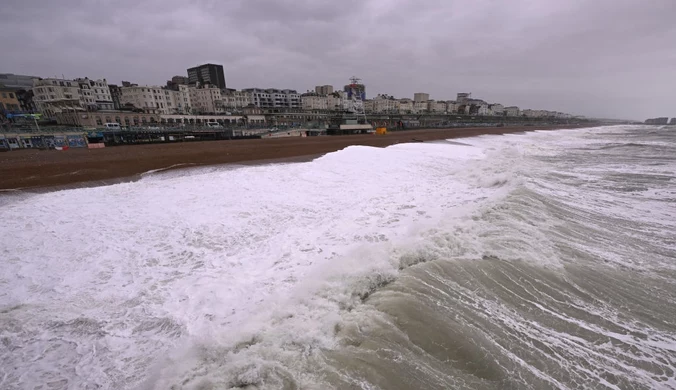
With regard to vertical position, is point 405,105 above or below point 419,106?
above

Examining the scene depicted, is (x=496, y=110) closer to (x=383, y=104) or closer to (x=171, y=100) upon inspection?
(x=383, y=104)

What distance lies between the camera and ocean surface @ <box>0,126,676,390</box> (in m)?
2.70

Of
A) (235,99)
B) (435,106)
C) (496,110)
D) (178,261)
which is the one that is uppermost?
(235,99)

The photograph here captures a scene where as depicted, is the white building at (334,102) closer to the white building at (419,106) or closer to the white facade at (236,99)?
the white facade at (236,99)

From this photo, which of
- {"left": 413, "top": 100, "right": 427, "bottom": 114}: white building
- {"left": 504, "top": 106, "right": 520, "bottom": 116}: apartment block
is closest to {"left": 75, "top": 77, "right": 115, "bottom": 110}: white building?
{"left": 413, "top": 100, "right": 427, "bottom": 114}: white building

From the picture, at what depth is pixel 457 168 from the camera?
13547mm

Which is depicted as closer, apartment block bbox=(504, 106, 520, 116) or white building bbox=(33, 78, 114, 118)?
white building bbox=(33, 78, 114, 118)

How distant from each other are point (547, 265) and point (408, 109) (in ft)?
490

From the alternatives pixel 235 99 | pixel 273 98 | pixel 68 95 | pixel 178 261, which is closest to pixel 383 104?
pixel 273 98

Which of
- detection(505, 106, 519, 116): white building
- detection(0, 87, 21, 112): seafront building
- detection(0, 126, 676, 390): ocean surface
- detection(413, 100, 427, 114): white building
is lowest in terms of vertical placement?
detection(0, 126, 676, 390): ocean surface

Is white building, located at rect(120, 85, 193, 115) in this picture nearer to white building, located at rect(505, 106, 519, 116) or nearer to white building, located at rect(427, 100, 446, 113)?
white building, located at rect(427, 100, 446, 113)

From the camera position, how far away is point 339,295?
12.0 feet

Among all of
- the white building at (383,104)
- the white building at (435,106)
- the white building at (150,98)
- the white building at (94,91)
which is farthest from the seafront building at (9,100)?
the white building at (435,106)

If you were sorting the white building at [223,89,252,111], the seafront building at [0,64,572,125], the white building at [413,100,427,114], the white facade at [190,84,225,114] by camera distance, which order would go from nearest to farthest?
the seafront building at [0,64,572,125], the white facade at [190,84,225,114], the white building at [223,89,252,111], the white building at [413,100,427,114]
